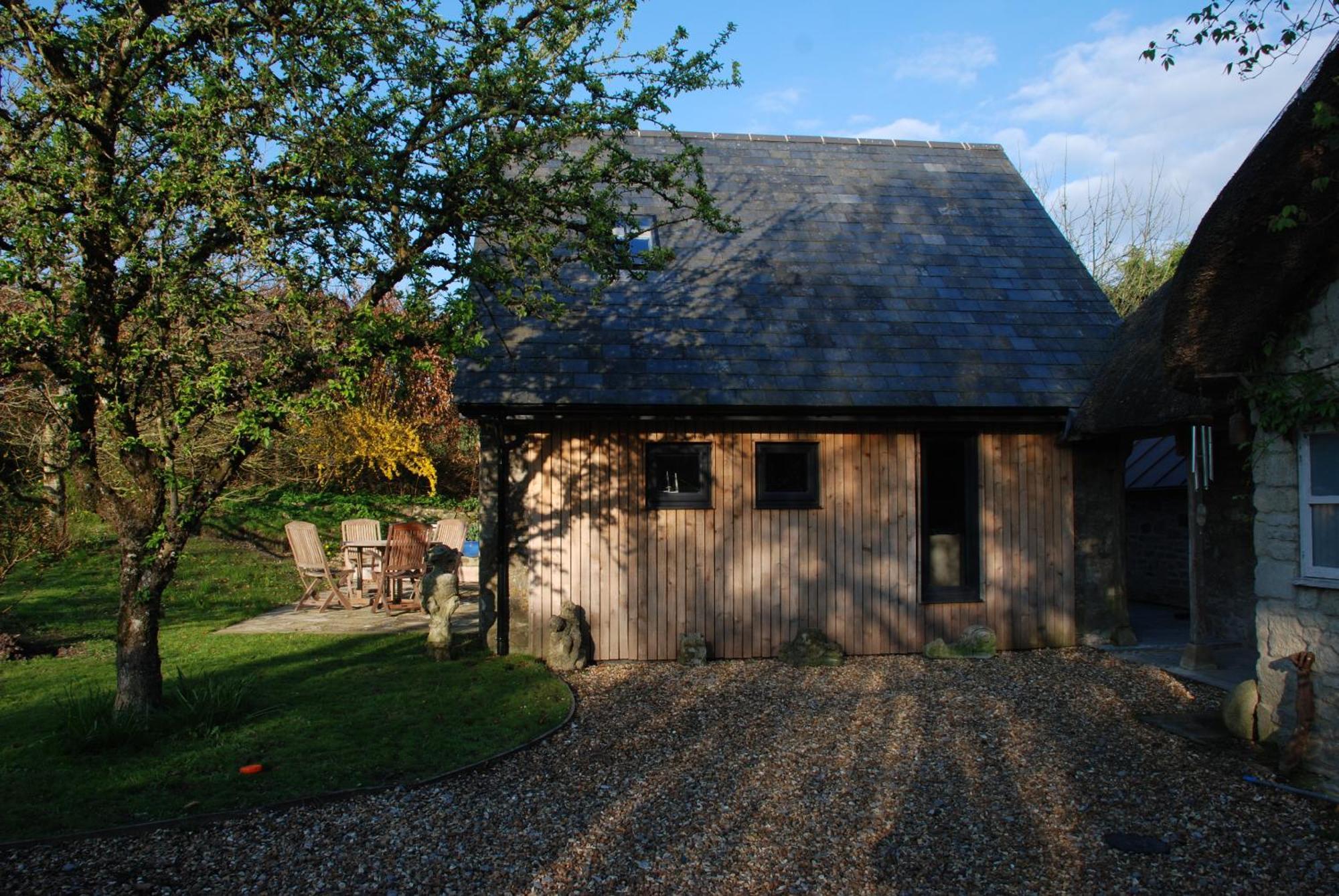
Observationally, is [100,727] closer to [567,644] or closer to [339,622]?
[567,644]

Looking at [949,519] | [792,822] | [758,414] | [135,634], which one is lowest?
[792,822]

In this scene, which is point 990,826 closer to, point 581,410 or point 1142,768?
point 1142,768

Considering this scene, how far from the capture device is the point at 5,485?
21.4ft

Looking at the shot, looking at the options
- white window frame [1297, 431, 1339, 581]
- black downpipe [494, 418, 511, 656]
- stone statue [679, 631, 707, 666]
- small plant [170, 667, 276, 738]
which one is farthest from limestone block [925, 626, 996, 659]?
small plant [170, 667, 276, 738]

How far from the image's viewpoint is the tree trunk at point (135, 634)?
6156 millimetres

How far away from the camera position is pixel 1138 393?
845cm

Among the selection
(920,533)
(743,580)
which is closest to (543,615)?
(743,580)

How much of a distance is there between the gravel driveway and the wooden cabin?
7.06 ft

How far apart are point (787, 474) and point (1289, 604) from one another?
4.73 metres

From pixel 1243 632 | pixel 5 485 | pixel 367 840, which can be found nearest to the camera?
pixel 367 840

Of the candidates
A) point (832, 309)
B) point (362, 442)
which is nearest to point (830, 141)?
point (832, 309)

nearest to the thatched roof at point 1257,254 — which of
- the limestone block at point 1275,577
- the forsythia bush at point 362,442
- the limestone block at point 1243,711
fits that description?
the limestone block at point 1275,577

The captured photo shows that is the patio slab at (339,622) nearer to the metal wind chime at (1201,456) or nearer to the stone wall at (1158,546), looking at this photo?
the metal wind chime at (1201,456)

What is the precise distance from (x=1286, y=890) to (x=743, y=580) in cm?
567
